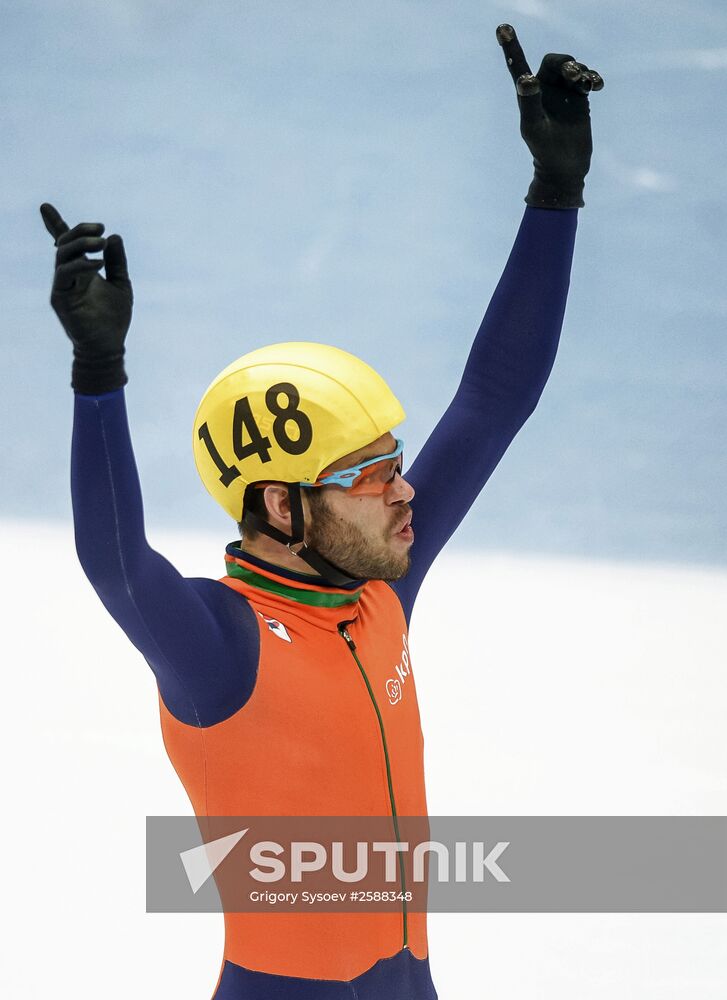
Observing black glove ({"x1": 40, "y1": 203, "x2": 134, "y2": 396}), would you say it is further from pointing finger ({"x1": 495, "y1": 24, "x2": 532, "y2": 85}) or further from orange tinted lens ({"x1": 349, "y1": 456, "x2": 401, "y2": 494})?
pointing finger ({"x1": 495, "y1": 24, "x2": 532, "y2": 85})

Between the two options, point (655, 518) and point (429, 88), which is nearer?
point (655, 518)

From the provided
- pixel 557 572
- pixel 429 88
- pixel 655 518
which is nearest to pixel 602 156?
pixel 429 88

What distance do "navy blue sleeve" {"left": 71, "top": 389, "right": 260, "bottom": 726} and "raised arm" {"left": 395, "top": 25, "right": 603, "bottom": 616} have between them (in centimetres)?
59

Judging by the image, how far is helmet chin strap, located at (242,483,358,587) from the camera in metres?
2.49

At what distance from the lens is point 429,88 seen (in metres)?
10.0

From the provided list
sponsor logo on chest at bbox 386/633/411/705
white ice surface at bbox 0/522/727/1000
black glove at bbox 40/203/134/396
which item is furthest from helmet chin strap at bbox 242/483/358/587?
white ice surface at bbox 0/522/727/1000

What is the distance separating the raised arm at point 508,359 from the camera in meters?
2.82

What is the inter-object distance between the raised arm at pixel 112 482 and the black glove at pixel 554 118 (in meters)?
1.02

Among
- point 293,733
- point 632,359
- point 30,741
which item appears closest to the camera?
point 293,733

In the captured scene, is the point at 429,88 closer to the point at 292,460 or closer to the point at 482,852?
the point at 482,852

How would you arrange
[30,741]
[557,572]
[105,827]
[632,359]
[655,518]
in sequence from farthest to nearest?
[632,359], [655,518], [557,572], [30,741], [105,827]

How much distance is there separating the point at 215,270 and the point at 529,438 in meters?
2.52

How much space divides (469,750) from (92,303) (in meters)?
3.62

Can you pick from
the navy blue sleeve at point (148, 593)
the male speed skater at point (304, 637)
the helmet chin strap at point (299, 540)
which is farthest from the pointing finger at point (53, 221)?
the helmet chin strap at point (299, 540)
